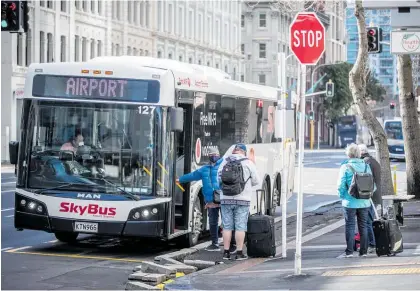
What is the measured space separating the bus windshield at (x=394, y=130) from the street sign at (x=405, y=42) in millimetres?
57239

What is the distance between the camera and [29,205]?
58.0ft

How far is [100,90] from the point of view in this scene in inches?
696

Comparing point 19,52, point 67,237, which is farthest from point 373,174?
point 19,52

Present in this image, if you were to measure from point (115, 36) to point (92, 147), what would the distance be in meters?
61.0

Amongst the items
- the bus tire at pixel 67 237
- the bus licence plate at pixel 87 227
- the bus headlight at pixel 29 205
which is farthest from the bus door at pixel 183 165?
the bus headlight at pixel 29 205

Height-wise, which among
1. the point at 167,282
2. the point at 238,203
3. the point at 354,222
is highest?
the point at 238,203

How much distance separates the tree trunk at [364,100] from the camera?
2744cm

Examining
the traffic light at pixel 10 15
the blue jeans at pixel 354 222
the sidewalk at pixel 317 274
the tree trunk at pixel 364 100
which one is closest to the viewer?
the sidewalk at pixel 317 274

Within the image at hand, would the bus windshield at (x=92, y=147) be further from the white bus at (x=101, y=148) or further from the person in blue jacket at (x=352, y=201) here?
the person in blue jacket at (x=352, y=201)

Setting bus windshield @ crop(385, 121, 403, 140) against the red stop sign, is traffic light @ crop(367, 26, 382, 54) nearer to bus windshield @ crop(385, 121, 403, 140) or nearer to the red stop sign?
the red stop sign

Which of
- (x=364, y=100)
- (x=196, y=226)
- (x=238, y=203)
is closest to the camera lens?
(x=238, y=203)

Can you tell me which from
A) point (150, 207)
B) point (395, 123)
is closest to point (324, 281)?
point (150, 207)

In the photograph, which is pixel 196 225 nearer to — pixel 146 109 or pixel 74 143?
pixel 146 109

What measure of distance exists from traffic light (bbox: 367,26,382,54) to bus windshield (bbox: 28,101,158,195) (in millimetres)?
14392
